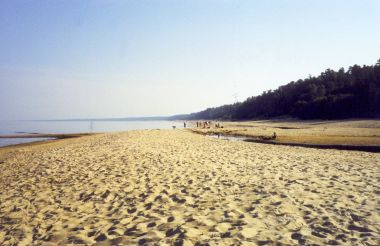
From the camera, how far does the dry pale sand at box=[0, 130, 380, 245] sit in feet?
17.2

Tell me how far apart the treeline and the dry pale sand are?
5248 cm

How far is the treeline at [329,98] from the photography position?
59406mm

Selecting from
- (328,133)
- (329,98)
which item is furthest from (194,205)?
(329,98)

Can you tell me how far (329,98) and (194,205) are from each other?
→ 225 feet

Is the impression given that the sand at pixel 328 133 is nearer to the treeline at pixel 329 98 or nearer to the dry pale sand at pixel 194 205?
the dry pale sand at pixel 194 205

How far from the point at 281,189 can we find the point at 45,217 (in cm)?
599

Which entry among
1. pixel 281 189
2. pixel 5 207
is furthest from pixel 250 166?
pixel 5 207

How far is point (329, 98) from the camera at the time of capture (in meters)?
66.9

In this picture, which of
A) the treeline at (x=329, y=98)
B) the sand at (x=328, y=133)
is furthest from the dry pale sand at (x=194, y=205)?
the treeline at (x=329, y=98)

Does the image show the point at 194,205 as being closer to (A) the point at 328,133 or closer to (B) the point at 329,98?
(A) the point at 328,133

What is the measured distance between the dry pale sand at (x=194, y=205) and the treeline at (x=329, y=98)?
52476 millimetres

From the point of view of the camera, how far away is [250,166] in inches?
458

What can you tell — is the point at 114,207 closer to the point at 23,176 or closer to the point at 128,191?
the point at 128,191

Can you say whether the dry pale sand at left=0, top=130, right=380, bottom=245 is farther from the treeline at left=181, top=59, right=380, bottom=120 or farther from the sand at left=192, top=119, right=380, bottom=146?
the treeline at left=181, top=59, right=380, bottom=120
